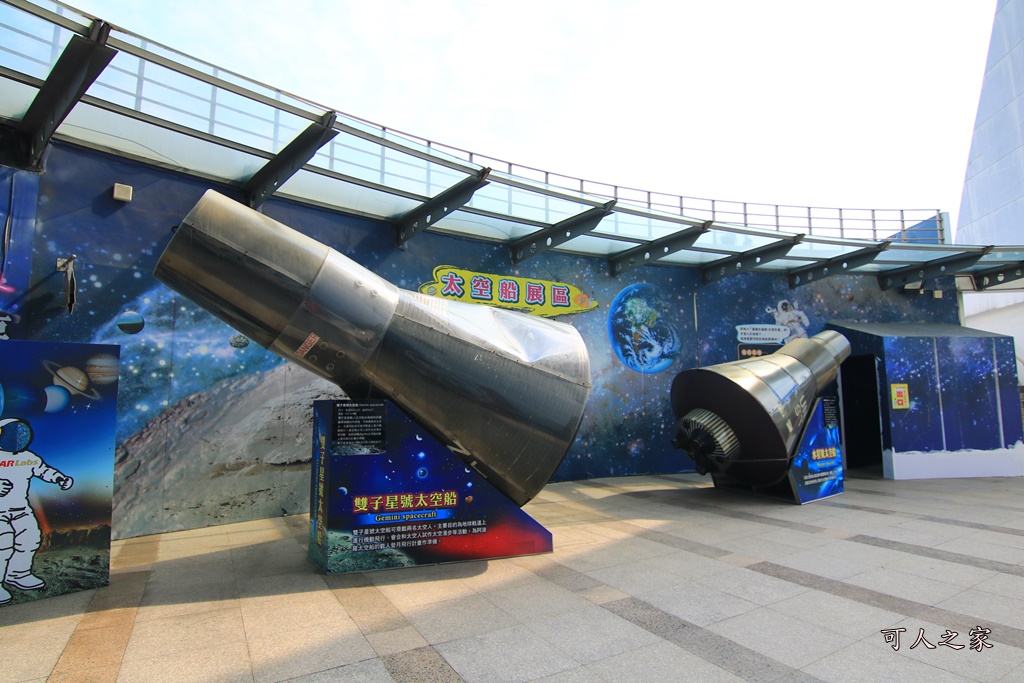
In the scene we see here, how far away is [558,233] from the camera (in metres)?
10.3

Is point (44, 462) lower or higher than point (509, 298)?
lower

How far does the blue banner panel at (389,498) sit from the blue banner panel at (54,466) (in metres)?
1.87

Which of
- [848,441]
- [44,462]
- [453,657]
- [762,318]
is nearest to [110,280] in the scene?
[44,462]

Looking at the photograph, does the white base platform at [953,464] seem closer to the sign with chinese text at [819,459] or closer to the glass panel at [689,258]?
the sign with chinese text at [819,459]

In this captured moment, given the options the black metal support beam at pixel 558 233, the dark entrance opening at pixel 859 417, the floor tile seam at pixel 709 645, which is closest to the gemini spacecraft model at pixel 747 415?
the black metal support beam at pixel 558 233

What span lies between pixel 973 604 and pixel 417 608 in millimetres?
4700

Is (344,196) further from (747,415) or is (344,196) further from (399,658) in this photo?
(747,415)

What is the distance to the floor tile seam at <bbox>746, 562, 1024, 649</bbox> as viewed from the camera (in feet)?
13.0

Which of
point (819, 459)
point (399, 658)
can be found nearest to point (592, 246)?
point (819, 459)

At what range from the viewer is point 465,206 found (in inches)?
356

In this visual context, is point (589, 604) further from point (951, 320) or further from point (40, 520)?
point (951, 320)

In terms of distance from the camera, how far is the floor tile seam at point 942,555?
552cm

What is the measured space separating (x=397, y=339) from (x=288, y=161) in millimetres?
3849

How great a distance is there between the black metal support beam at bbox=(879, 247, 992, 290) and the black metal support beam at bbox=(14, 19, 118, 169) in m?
17.0
